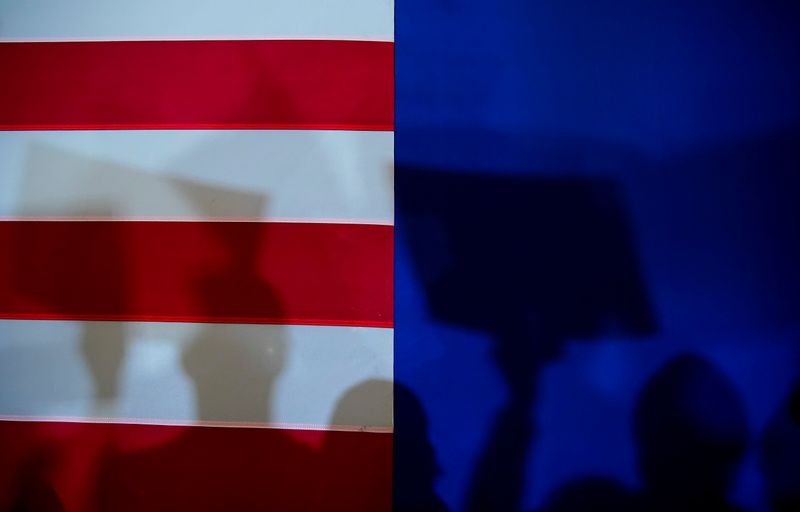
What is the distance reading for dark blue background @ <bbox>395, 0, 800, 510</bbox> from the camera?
103cm

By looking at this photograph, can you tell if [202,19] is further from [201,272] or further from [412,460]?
[412,460]

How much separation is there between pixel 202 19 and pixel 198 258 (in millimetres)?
660

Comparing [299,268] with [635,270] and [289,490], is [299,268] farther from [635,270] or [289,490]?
[635,270]

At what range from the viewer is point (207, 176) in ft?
3.51

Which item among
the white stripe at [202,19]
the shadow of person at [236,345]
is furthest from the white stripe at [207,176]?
the white stripe at [202,19]

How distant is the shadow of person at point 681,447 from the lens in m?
1.02

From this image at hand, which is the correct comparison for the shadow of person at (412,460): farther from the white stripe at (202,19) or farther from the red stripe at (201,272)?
the white stripe at (202,19)

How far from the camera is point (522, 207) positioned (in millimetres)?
1059

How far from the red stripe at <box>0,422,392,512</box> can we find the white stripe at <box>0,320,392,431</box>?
0.04m

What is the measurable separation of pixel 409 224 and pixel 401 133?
0.81ft

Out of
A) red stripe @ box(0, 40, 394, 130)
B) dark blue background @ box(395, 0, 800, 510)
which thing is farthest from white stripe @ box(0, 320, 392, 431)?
red stripe @ box(0, 40, 394, 130)

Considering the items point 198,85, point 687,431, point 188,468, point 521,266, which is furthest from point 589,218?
point 188,468

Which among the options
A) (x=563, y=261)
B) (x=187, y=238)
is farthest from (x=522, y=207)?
(x=187, y=238)

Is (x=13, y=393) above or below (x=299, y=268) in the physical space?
below
